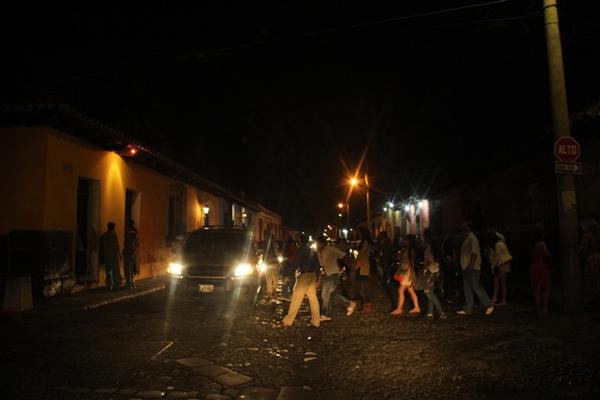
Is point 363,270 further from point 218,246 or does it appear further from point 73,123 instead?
point 73,123

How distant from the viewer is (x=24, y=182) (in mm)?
11125

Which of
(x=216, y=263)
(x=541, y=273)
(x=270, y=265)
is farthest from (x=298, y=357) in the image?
(x=270, y=265)

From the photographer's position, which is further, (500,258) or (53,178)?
(53,178)

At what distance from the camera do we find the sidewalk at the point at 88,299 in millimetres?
9781

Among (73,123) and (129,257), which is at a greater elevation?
(73,123)

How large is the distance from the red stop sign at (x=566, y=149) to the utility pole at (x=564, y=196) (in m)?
0.21

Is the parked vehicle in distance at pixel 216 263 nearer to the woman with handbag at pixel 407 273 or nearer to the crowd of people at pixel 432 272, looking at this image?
the crowd of people at pixel 432 272

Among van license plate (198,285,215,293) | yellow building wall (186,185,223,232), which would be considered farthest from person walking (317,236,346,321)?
yellow building wall (186,185,223,232)

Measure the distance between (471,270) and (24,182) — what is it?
32.9ft

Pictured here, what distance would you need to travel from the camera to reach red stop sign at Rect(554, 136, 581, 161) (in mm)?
8359

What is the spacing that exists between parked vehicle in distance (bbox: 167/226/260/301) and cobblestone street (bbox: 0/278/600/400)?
2.84 feet

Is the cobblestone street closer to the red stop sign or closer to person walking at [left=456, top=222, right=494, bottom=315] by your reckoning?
person walking at [left=456, top=222, right=494, bottom=315]

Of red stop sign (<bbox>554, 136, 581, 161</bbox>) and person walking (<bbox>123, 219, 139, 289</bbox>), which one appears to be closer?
red stop sign (<bbox>554, 136, 581, 161</bbox>)

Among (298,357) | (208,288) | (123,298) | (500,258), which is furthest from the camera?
(123,298)
